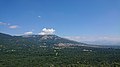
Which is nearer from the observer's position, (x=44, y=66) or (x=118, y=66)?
(x=118, y=66)

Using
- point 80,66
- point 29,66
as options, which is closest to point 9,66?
point 29,66

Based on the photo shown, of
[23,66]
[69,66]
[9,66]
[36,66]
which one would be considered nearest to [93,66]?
[69,66]

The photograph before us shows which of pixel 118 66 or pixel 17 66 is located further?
pixel 17 66

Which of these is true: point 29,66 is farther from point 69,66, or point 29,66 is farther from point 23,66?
point 69,66

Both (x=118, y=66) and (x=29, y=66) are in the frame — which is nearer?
(x=118, y=66)

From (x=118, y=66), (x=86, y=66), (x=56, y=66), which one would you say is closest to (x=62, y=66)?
(x=56, y=66)

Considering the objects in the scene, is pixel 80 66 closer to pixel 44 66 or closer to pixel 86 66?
pixel 86 66

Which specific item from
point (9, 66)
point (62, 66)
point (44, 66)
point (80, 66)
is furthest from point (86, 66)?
point (9, 66)

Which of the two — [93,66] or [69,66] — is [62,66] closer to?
[69,66]
